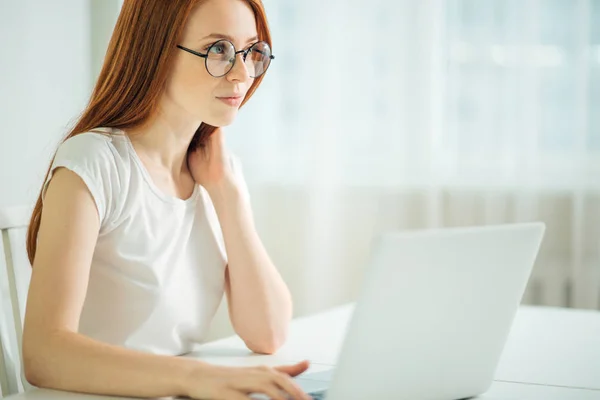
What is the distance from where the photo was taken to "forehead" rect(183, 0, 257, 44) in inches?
52.7

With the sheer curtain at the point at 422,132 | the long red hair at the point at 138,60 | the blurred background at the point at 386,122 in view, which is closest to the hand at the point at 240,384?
the long red hair at the point at 138,60

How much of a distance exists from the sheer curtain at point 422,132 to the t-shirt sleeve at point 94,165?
1.65 meters

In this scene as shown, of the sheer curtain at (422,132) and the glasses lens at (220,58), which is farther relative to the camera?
the sheer curtain at (422,132)

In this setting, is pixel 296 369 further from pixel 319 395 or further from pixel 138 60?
pixel 138 60

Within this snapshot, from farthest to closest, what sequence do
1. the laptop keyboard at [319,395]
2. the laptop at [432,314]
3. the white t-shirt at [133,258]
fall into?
the white t-shirt at [133,258] → the laptop keyboard at [319,395] → the laptop at [432,314]

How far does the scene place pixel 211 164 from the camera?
153cm

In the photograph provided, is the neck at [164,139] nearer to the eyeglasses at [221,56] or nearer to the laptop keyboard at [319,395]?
the eyeglasses at [221,56]

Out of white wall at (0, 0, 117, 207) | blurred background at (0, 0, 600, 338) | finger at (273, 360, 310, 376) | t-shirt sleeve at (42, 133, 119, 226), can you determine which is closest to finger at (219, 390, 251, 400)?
finger at (273, 360, 310, 376)

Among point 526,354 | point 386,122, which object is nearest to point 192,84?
point 526,354

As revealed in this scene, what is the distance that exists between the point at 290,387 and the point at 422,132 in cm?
197

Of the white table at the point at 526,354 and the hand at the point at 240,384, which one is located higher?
the hand at the point at 240,384

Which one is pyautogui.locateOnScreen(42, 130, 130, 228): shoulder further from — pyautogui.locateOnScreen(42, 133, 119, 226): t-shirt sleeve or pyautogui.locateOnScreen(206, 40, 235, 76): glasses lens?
pyautogui.locateOnScreen(206, 40, 235, 76): glasses lens

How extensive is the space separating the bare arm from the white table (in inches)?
1.1

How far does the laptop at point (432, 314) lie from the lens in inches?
34.6
